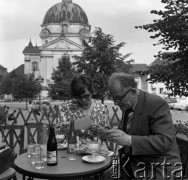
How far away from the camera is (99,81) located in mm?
15930

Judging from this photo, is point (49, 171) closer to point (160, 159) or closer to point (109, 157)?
point (109, 157)

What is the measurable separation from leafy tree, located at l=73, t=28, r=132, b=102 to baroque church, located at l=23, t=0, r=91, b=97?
52800mm

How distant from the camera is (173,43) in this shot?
6.60 metres

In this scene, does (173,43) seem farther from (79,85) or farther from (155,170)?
(155,170)

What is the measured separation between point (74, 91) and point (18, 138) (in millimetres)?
4881

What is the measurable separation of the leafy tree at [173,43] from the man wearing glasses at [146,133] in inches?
145

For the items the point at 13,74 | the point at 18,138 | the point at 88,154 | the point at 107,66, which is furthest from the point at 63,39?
the point at 88,154

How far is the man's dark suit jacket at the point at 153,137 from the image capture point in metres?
2.58

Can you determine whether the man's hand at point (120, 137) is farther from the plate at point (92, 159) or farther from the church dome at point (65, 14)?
the church dome at point (65, 14)

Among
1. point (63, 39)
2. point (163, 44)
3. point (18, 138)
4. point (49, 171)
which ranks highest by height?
point (63, 39)

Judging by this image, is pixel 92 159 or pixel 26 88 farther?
pixel 26 88

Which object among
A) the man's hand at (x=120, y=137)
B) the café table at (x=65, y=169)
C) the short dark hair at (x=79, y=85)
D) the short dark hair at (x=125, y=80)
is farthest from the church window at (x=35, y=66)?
the man's hand at (x=120, y=137)

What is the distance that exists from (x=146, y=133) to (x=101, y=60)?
1321 cm

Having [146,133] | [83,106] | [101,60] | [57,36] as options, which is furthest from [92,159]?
[57,36]
